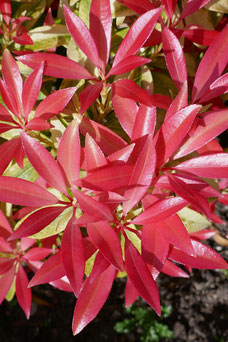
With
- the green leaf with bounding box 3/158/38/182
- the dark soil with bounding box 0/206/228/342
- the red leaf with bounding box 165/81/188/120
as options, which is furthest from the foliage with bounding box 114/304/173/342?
the red leaf with bounding box 165/81/188/120

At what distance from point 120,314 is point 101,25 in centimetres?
175

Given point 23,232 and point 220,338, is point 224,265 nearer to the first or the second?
point 23,232

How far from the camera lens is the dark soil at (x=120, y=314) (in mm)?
1985

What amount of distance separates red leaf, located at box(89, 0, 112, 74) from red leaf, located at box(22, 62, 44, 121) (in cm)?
12

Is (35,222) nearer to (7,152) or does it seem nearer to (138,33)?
(7,152)

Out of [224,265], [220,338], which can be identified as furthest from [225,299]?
[224,265]

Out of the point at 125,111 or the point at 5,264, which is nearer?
the point at 125,111

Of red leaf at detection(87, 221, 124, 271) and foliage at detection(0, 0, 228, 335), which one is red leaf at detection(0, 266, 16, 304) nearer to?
foliage at detection(0, 0, 228, 335)

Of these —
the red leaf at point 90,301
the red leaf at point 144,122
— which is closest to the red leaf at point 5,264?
the red leaf at point 90,301

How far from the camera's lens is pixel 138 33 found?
662mm

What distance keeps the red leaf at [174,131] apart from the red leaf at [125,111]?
72 mm

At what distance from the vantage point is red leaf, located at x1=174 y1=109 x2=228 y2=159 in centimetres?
66

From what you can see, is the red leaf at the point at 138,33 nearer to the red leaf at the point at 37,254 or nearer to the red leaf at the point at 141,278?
the red leaf at the point at 141,278

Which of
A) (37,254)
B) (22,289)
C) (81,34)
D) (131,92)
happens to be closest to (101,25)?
(81,34)
